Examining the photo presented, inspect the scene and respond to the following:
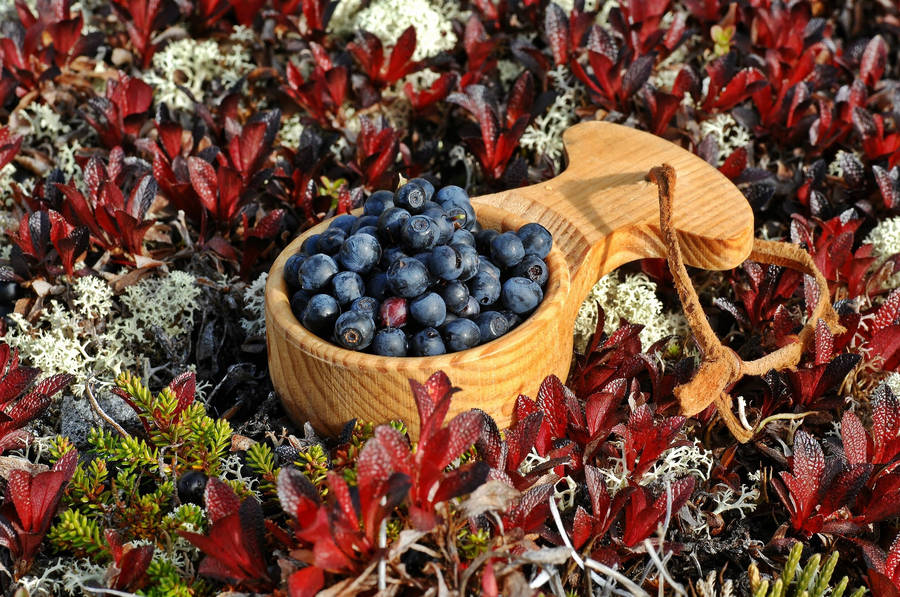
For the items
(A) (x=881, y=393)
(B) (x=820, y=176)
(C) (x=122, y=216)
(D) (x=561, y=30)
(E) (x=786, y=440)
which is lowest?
(E) (x=786, y=440)

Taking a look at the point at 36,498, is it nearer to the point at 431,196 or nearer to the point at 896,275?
the point at 431,196

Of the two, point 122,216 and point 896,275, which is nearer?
point 122,216

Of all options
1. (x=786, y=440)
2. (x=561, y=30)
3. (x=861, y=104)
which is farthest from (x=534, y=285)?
(x=861, y=104)

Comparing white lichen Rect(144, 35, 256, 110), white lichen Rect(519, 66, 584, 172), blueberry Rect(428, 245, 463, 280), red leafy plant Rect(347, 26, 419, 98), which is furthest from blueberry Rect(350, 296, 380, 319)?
white lichen Rect(144, 35, 256, 110)

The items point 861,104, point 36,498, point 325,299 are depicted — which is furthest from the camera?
point 861,104

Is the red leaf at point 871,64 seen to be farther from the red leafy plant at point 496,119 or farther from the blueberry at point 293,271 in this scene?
the blueberry at point 293,271

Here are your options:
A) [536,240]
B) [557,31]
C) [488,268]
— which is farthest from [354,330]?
[557,31]

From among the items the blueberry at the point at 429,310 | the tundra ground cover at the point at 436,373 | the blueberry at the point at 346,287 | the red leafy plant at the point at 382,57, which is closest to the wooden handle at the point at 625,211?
the tundra ground cover at the point at 436,373

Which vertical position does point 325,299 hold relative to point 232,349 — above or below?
above
